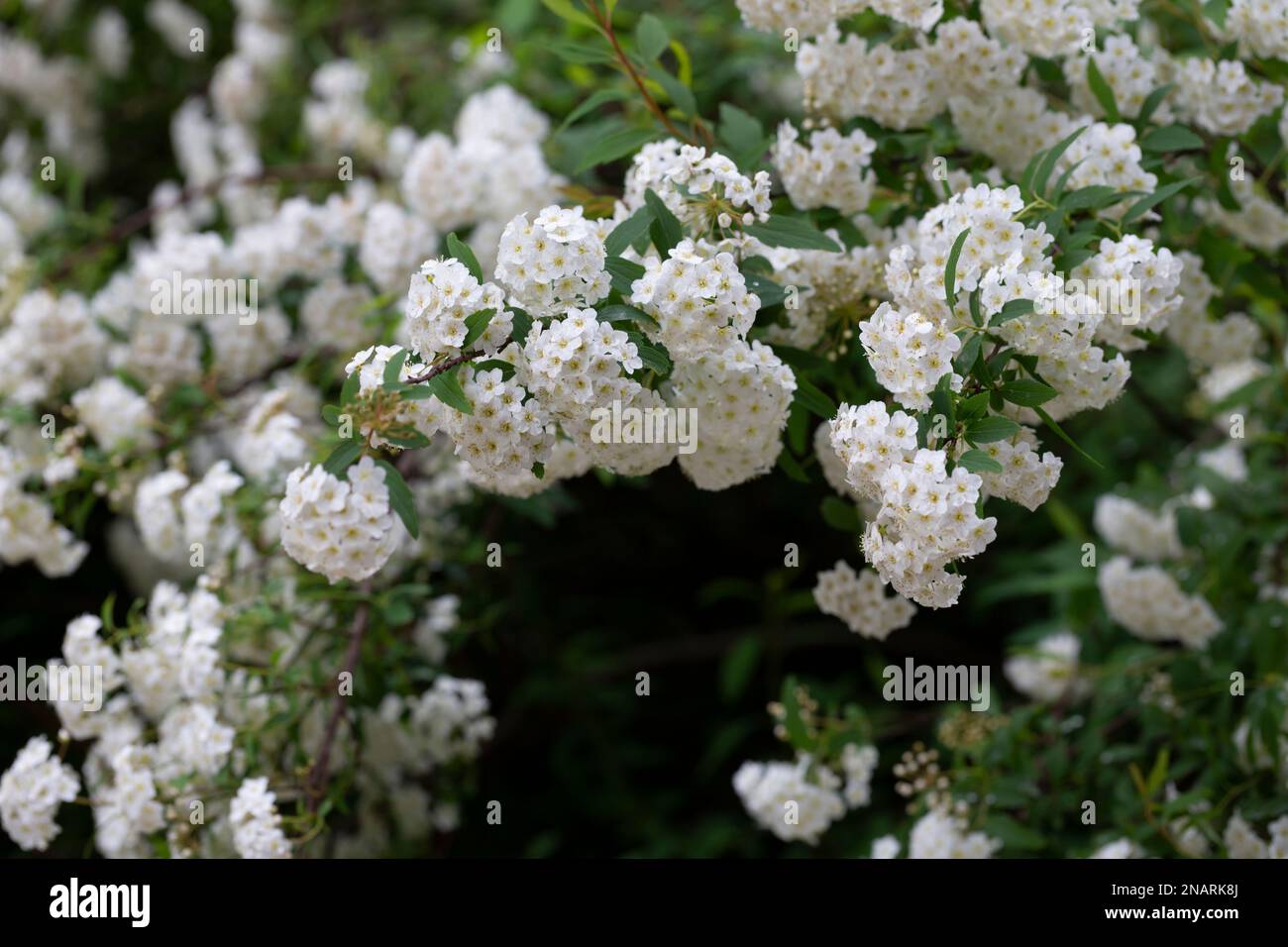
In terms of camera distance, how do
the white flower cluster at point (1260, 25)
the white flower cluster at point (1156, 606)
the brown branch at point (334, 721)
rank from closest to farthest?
the white flower cluster at point (1260, 25) → the brown branch at point (334, 721) → the white flower cluster at point (1156, 606)

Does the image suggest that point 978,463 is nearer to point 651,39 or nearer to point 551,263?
point 551,263

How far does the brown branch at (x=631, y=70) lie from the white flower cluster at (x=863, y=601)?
914 millimetres

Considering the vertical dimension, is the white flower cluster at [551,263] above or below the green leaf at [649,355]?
above

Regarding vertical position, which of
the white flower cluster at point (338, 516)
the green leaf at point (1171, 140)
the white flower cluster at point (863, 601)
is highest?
the green leaf at point (1171, 140)

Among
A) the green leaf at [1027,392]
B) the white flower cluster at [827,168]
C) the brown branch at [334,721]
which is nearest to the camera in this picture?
the green leaf at [1027,392]

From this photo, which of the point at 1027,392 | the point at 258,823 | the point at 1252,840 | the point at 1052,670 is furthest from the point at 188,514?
the point at 1252,840

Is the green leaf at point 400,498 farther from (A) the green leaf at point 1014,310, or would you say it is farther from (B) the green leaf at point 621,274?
(A) the green leaf at point 1014,310

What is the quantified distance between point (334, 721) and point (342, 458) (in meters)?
0.94

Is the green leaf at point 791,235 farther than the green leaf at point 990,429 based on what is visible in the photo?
Yes

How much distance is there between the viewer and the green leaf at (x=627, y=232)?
85.8 inches

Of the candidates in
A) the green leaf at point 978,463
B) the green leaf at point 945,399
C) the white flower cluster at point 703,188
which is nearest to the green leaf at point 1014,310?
the green leaf at point 945,399

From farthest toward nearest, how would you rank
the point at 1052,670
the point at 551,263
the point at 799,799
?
the point at 1052,670
the point at 799,799
the point at 551,263

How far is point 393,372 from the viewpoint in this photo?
1988mm

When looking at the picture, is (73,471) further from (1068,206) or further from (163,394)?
(1068,206)
